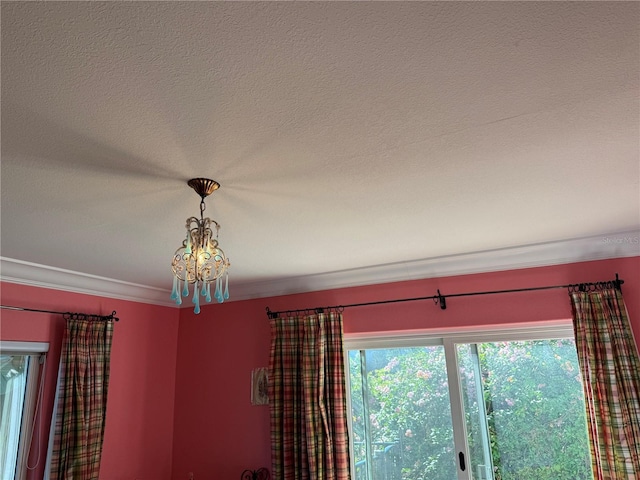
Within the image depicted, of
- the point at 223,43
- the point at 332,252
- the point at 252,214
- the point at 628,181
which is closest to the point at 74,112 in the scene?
the point at 223,43

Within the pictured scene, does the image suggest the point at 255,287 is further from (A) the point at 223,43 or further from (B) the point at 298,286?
(A) the point at 223,43

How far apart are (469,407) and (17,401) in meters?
3.20

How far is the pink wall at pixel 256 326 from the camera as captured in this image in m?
2.99

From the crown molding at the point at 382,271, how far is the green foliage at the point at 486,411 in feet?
1.86

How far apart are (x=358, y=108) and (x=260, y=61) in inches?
13.8

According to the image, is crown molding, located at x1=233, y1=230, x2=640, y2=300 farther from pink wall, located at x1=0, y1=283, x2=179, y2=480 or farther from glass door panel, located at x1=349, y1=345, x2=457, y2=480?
pink wall, located at x1=0, y1=283, x2=179, y2=480

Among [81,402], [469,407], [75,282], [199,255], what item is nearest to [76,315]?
[75,282]

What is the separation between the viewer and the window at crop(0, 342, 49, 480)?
3.07 meters

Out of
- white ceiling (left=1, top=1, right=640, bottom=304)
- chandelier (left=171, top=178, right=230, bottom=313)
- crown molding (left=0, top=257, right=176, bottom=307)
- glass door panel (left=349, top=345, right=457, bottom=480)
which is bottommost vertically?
glass door panel (left=349, top=345, right=457, bottom=480)

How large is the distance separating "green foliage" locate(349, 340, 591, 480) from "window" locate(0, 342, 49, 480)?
92.8 inches

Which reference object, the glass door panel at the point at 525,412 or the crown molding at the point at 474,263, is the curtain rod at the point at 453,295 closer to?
the crown molding at the point at 474,263

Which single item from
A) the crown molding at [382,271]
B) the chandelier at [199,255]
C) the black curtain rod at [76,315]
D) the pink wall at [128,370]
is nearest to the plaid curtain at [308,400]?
the crown molding at [382,271]

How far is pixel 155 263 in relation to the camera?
10.5ft

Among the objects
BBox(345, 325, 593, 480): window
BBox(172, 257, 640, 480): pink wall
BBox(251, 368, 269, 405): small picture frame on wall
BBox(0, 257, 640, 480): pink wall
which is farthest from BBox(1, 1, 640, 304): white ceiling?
BBox(251, 368, 269, 405): small picture frame on wall
